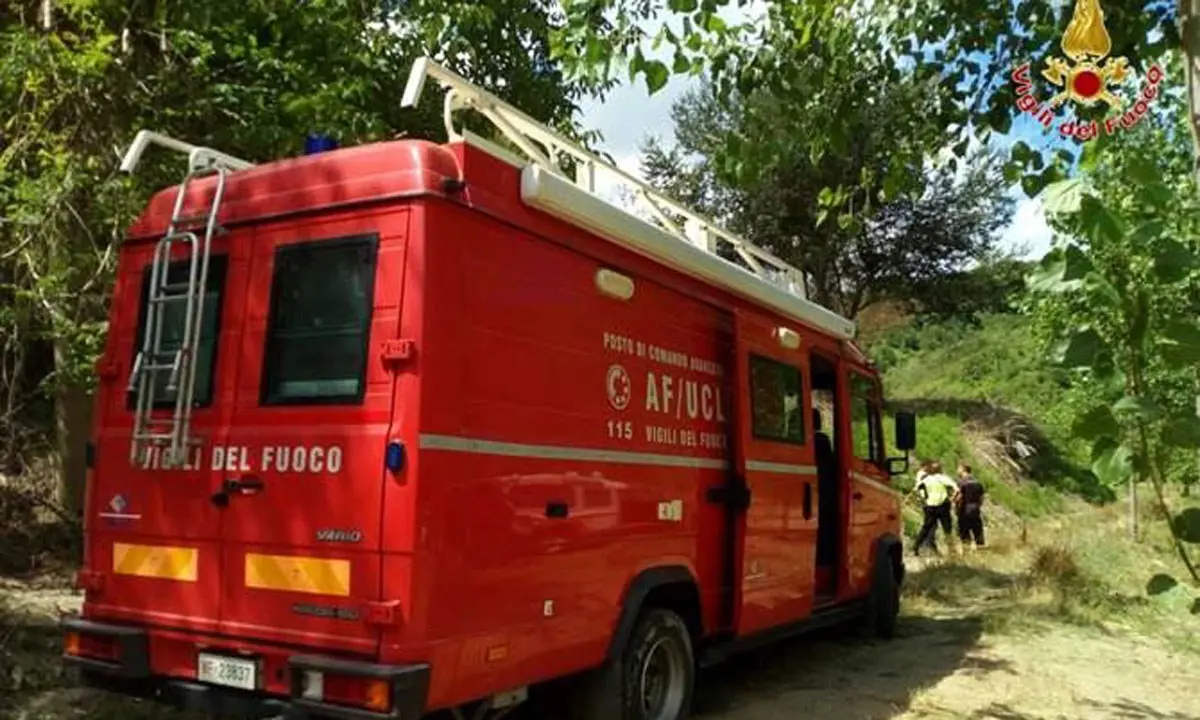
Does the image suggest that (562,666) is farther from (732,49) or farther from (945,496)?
(945,496)

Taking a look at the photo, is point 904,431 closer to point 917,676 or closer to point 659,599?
point 917,676

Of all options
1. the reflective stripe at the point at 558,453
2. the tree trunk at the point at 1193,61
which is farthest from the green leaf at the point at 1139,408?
the reflective stripe at the point at 558,453

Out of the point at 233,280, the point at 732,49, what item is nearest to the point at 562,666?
the point at 233,280

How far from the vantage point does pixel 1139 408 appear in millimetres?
3090

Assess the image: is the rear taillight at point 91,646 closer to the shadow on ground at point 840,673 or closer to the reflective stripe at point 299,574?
the reflective stripe at point 299,574

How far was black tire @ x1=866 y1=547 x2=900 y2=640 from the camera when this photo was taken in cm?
969

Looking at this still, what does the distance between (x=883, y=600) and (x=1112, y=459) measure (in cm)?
683

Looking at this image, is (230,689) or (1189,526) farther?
(230,689)

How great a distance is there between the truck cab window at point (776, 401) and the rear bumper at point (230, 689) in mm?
3503

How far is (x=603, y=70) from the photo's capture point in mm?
5312

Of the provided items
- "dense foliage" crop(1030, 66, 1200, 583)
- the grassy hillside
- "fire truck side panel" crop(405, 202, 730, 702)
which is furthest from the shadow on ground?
the grassy hillside

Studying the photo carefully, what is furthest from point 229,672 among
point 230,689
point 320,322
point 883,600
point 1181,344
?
point 883,600

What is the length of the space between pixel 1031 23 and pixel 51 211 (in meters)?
6.65

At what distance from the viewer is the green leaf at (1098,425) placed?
3215mm
